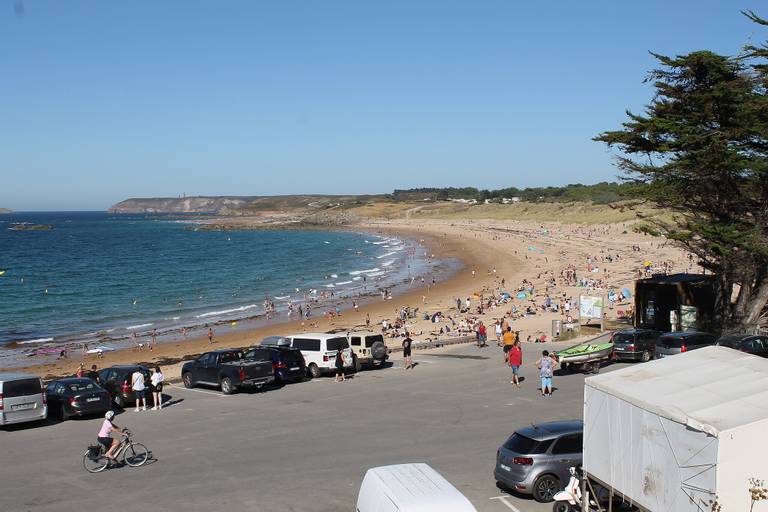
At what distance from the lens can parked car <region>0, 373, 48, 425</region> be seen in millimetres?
18188

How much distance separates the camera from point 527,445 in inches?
492

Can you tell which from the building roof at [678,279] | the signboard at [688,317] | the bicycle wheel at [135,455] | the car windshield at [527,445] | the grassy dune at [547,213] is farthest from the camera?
the grassy dune at [547,213]

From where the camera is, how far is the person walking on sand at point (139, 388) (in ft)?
66.4

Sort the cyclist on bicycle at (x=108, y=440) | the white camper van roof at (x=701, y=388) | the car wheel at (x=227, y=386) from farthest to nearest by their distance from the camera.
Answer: the car wheel at (x=227, y=386) < the cyclist on bicycle at (x=108, y=440) < the white camper van roof at (x=701, y=388)

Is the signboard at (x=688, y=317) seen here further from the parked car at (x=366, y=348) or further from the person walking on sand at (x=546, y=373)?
the parked car at (x=366, y=348)

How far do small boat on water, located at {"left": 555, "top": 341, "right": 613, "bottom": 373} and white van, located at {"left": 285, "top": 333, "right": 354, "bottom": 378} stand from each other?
282 inches

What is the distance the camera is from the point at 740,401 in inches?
339

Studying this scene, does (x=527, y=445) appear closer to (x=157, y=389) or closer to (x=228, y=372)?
(x=157, y=389)

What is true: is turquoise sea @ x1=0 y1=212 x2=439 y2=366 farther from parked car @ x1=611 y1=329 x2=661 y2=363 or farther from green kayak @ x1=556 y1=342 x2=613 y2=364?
parked car @ x1=611 y1=329 x2=661 y2=363

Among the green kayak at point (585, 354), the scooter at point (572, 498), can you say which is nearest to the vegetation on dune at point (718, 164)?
the green kayak at point (585, 354)

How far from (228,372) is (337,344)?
4443 mm

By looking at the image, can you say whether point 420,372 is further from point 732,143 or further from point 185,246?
point 185,246

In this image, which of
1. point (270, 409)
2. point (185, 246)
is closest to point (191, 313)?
point (270, 409)

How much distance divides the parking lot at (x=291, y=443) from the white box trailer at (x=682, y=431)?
101 inches
